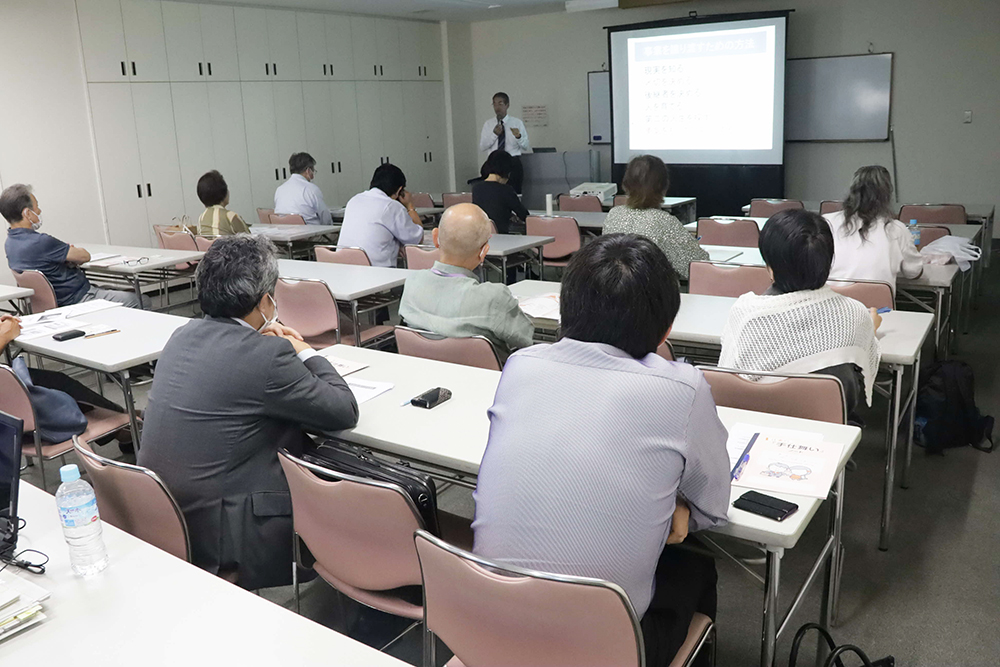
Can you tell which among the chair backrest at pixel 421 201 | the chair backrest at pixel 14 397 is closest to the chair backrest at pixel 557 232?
the chair backrest at pixel 421 201

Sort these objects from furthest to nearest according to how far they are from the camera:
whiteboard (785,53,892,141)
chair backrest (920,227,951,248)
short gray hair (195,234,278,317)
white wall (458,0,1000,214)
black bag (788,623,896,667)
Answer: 1. whiteboard (785,53,892,141)
2. white wall (458,0,1000,214)
3. chair backrest (920,227,951,248)
4. short gray hair (195,234,278,317)
5. black bag (788,623,896,667)

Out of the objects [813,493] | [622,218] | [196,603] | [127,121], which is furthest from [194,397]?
[127,121]

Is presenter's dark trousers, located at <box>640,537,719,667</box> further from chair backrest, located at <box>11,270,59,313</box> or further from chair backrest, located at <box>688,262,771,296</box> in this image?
chair backrest, located at <box>11,270,59,313</box>

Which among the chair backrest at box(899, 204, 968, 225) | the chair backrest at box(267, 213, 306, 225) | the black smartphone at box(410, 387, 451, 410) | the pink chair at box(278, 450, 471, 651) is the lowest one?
the pink chair at box(278, 450, 471, 651)

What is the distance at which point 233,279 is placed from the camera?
84.4 inches

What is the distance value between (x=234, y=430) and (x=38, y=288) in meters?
3.61

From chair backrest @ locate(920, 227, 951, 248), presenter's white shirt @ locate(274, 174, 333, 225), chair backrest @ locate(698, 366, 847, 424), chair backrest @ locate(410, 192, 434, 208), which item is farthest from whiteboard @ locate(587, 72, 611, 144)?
chair backrest @ locate(698, 366, 847, 424)

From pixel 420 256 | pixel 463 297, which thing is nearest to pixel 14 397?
pixel 463 297

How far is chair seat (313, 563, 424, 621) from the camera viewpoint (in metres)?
1.88

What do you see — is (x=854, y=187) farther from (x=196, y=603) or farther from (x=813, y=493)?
(x=196, y=603)

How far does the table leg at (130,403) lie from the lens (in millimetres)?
3080

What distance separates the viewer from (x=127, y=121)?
7.81 m

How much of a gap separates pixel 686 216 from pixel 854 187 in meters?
3.86

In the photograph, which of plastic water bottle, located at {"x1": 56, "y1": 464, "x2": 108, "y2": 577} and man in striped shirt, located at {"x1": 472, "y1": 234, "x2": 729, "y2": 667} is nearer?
man in striped shirt, located at {"x1": 472, "y1": 234, "x2": 729, "y2": 667}
